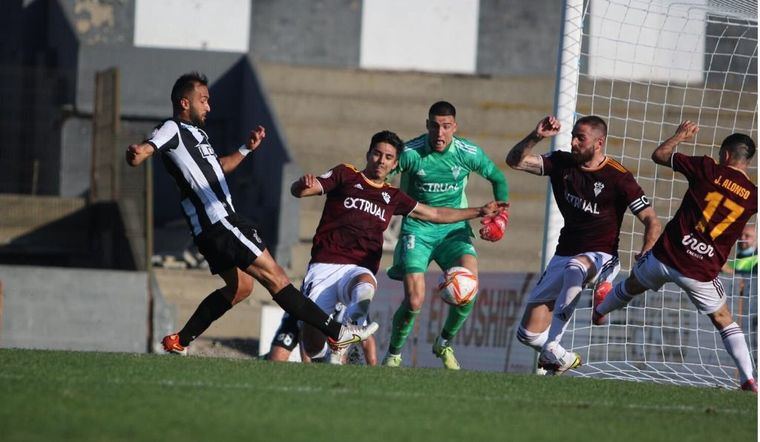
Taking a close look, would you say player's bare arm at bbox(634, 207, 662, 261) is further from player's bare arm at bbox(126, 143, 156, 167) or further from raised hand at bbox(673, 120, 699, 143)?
player's bare arm at bbox(126, 143, 156, 167)

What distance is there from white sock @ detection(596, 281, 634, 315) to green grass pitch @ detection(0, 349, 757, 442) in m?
1.19

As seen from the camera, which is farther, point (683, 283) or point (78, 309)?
point (78, 309)


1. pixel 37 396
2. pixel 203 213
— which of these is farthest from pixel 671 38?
pixel 37 396

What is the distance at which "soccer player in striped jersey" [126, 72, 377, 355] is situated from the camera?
842 cm

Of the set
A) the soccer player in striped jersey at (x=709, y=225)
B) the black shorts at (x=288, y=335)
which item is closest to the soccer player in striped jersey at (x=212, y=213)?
the black shorts at (x=288, y=335)

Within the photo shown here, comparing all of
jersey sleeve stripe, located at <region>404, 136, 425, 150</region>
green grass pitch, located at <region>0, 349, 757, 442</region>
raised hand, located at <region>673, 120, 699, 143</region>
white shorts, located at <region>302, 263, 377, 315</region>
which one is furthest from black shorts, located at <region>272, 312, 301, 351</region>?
raised hand, located at <region>673, 120, 699, 143</region>

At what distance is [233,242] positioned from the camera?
8438 millimetres

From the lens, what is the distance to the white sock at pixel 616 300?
30.7ft

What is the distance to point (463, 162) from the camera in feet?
32.9

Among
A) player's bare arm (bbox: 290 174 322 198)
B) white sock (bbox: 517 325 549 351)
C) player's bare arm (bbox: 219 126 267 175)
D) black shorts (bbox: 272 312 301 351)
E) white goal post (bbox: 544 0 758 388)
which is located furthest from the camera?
white goal post (bbox: 544 0 758 388)

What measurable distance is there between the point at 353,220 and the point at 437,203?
87 centimetres

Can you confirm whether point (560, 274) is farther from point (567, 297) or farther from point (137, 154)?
point (137, 154)

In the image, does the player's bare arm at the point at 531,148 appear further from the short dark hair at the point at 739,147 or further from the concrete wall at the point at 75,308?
the concrete wall at the point at 75,308

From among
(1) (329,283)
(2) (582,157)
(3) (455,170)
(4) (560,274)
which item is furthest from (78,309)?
(2) (582,157)
